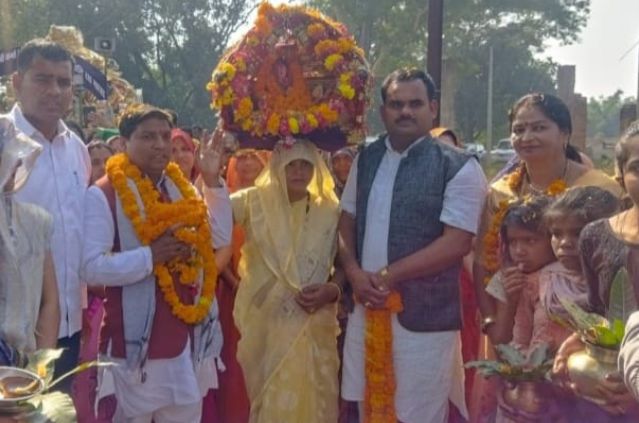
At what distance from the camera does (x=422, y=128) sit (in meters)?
4.27

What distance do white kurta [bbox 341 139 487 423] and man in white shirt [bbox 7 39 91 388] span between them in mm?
1363

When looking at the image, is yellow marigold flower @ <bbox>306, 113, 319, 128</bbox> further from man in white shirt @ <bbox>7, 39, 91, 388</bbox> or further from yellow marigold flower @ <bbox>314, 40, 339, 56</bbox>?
man in white shirt @ <bbox>7, 39, 91, 388</bbox>

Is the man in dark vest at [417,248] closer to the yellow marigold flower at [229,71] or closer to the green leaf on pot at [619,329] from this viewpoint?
the yellow marigold flower at [229,71]

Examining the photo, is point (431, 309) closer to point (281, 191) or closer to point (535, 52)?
point (281, 191)

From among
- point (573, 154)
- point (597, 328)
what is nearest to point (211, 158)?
point (573, 154)

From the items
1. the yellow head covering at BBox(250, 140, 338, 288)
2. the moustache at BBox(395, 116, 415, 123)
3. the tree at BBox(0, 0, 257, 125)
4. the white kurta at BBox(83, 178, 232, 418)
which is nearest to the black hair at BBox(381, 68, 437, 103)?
the moustache at BBox(395, 116, 415, 123)

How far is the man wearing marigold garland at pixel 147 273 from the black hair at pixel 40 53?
0.41 meters

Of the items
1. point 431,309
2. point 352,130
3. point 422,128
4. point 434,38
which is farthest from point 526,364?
point 434,38

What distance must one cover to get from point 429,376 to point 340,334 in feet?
2.50

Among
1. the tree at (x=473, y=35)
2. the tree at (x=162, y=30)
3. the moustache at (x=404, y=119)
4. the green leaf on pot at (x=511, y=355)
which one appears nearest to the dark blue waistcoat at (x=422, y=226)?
the moustache at (x=404, y=119)

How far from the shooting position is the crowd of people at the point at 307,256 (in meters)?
4.09

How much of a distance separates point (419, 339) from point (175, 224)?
1.27 m

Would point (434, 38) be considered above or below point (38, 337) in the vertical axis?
above

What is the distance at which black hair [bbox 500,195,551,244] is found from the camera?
3.72 m
